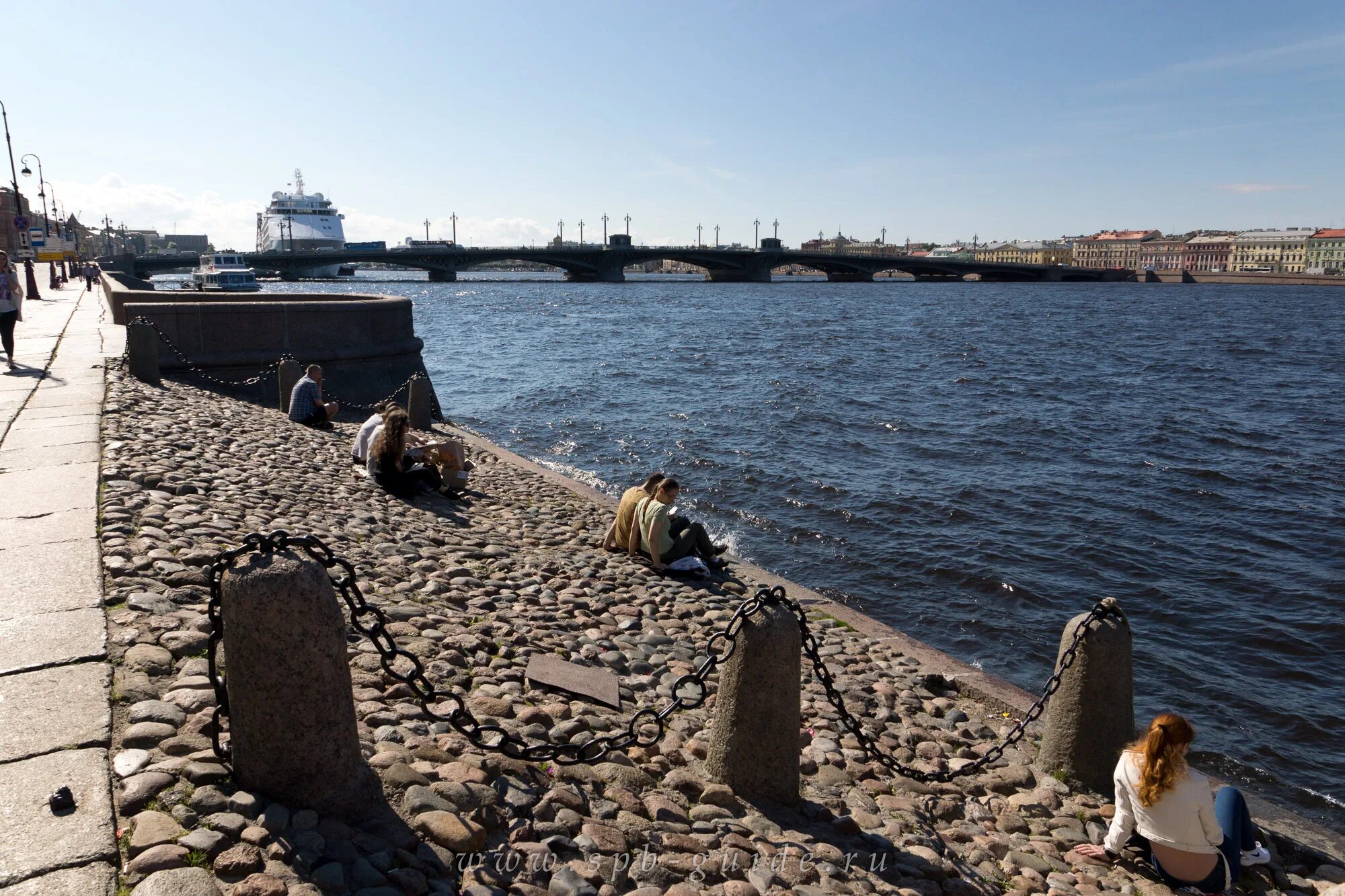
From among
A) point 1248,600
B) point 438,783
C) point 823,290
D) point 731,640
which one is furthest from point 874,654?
point 823,290

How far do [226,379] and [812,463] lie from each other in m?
9.86

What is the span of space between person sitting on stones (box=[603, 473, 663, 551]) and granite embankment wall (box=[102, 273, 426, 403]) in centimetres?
732

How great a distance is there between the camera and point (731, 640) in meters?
4.02

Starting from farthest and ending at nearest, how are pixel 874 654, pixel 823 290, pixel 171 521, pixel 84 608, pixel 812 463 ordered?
1. pixel 823 290
2. pixel 812 463
3. pixel 874 654
4. pixel 171 521
5. pixel 84 608

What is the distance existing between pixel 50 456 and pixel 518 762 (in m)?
5.54

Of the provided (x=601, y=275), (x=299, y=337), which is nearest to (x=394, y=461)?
(x=299, y=337)

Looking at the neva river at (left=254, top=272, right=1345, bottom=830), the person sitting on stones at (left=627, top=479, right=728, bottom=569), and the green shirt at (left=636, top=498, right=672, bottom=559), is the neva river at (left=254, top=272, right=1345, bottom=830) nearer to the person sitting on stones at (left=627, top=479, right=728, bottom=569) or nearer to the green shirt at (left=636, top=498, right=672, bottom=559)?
the person sitting on stones at (left=627, top=479, right=728, bottom=569)

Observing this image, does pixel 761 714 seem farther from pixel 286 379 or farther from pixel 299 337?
pixel 299 337

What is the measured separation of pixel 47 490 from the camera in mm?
6195

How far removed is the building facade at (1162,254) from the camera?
16175 cm

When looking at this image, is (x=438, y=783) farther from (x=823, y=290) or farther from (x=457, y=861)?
(x=823, y=290)

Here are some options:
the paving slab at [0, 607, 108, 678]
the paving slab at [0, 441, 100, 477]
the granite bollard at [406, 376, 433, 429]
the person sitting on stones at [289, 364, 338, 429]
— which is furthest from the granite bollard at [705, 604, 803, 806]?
the granite bollard at [406, 376, 433, 429]

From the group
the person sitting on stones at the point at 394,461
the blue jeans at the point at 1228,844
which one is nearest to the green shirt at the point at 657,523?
the person sitting on stones at the point at 394,461

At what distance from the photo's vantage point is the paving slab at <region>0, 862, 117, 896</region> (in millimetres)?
2492
